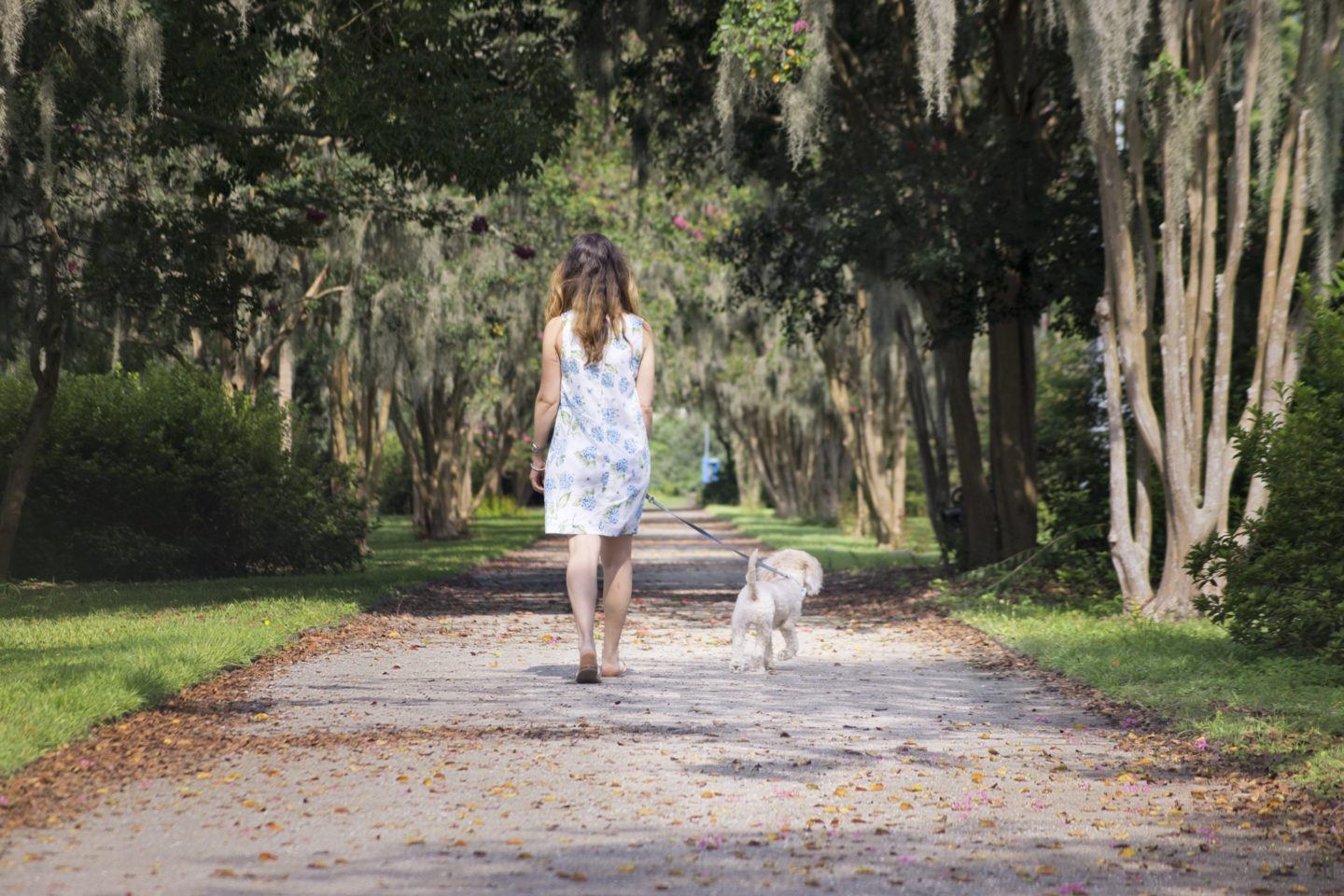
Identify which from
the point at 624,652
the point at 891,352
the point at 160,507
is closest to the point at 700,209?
the point at 891,352

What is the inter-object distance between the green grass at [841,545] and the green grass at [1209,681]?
7333 millimetres

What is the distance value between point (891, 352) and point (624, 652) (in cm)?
1515

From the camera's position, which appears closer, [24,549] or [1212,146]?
[1212,146]

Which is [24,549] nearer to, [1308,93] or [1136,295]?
[1136,295]

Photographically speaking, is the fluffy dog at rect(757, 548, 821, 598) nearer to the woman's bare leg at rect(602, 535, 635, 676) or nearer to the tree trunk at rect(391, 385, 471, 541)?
the woman's bare leg at rect(602, 535, 635, 676)

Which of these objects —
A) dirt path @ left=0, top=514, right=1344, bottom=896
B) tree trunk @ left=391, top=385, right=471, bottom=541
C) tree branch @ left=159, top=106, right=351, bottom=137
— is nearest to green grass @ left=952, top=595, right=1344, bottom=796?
dirt path @ left=0, top=514, right=1344, bottom=896

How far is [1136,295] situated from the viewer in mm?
10180

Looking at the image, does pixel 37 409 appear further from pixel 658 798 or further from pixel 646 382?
pixel 658 798

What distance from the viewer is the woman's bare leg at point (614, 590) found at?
253 inches

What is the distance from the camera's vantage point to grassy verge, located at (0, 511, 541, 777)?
16.7ft

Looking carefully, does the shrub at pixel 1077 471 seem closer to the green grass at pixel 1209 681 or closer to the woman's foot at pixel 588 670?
the green grass at pixel 1209 681

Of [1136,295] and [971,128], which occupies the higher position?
[971,128]

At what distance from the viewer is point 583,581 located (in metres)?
6.30

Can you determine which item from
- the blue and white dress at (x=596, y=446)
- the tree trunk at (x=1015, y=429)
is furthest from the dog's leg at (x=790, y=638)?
the tree trunk at (x=1015, y=429)
